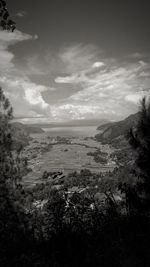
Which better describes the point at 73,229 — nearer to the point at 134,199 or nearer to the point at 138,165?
the point at 134,199

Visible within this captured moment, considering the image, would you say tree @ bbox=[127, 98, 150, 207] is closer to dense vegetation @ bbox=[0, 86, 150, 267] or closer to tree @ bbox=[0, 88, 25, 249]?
dense vegetation @ bbox=[0, 86, 150, 267]

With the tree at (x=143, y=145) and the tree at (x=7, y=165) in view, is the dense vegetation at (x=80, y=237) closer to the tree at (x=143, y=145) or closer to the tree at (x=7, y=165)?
the tree at (x=143, y=145)

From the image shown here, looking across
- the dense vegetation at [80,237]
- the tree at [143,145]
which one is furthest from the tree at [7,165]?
the dense vegetation at [80,237]

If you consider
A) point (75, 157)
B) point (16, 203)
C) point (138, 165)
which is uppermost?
point (138, 165)

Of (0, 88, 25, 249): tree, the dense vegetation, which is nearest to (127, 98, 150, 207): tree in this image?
the dense vegetation

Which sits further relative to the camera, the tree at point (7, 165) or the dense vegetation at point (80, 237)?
the tree at point (7, 165)

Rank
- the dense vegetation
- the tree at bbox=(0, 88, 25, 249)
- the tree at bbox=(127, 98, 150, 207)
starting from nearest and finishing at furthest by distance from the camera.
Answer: the dense vegetation
the tree at bbox=(127, 98, 150, 207)
the tree at bbox=(0, 88, 25, 249)

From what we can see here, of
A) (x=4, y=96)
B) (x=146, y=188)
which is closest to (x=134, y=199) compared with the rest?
(x=146, y=188)

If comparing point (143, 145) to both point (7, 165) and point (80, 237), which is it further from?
point (7, 165)

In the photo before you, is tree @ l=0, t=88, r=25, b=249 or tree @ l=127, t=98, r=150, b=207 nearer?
tree @ l=127, t=98, r=150, b=207

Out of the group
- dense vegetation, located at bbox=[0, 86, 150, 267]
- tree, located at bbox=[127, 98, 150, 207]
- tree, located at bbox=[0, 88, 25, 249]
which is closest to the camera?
dense vegetation, located at bbox=[0, 86, 150, 267]

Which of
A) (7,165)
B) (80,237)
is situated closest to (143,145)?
(80,237)
